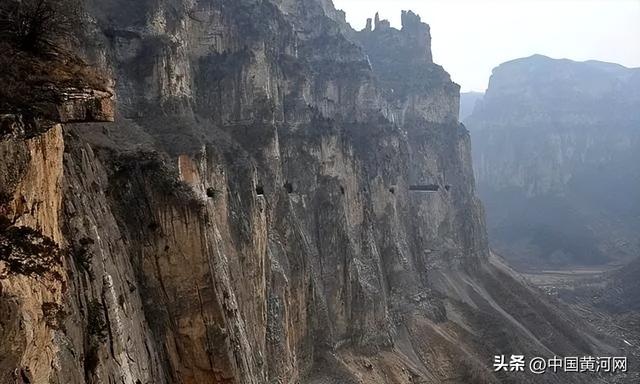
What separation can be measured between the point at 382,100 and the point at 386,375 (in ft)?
139

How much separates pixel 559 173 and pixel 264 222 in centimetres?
15272

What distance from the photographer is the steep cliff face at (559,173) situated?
452ft

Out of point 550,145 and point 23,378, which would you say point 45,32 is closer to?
point 23,378

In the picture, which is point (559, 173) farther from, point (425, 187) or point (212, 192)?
point (212, 192)

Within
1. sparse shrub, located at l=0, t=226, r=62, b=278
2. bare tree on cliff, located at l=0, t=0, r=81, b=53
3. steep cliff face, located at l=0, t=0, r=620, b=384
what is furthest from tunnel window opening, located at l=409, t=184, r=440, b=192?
sparse shrub, located at l=0, t=226, r=62, b=278

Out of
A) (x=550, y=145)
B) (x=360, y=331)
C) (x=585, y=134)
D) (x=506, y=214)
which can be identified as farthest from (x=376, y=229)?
(x=585, y=134)

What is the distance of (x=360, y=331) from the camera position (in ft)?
164

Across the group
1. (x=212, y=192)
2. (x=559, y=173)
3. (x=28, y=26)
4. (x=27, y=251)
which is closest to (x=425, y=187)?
(x=212, y=192)

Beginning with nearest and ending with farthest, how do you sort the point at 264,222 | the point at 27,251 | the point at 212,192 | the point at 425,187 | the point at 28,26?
the point at 27,251
the point at 28,26
the point at 212,192
the point at 264,222
the point at 425,187

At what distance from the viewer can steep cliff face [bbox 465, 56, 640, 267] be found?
13762 cm

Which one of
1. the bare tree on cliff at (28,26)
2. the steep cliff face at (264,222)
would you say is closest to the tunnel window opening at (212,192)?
the steep cliff face at (264,222)

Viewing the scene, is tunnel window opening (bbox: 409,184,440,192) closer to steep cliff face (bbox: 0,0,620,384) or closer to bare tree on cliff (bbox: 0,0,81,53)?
steep cliff face (bbox: 0,0,620,384)

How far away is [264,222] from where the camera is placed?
1401 inches

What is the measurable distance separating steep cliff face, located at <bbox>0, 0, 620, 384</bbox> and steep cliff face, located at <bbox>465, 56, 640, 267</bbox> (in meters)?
56.0
